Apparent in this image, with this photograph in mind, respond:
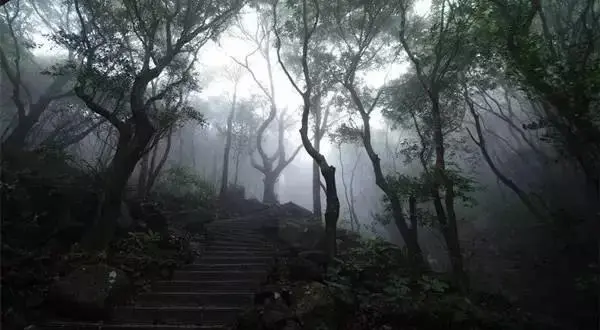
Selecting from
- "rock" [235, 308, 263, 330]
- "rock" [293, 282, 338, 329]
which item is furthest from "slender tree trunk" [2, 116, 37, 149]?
"rock" [293, 282, 338, 329]

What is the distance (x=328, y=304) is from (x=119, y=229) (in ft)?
21.7

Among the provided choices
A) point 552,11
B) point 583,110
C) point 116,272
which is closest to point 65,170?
point 116,272

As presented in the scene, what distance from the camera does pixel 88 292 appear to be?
6480 millimetres

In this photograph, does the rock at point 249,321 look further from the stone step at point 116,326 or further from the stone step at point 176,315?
the stone step at point 176,315

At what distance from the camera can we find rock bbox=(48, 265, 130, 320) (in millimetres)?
6332

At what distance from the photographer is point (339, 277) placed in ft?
26.3

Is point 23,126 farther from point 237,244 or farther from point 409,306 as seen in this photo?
point 409,306

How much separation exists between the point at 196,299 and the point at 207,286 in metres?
0.68

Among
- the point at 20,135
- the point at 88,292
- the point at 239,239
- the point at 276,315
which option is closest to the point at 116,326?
the point at 88,292

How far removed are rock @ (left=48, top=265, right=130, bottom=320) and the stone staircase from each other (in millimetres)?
233

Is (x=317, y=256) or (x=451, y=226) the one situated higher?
(x=451, y=226)

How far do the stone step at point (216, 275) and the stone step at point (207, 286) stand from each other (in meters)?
0.36

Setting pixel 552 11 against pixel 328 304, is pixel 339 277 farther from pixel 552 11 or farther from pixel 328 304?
pixel 552 11

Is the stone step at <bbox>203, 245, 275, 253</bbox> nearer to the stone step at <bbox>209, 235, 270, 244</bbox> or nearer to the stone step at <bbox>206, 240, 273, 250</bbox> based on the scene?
the stone step at <bbox>206, 240, 273, 250</bbox>
